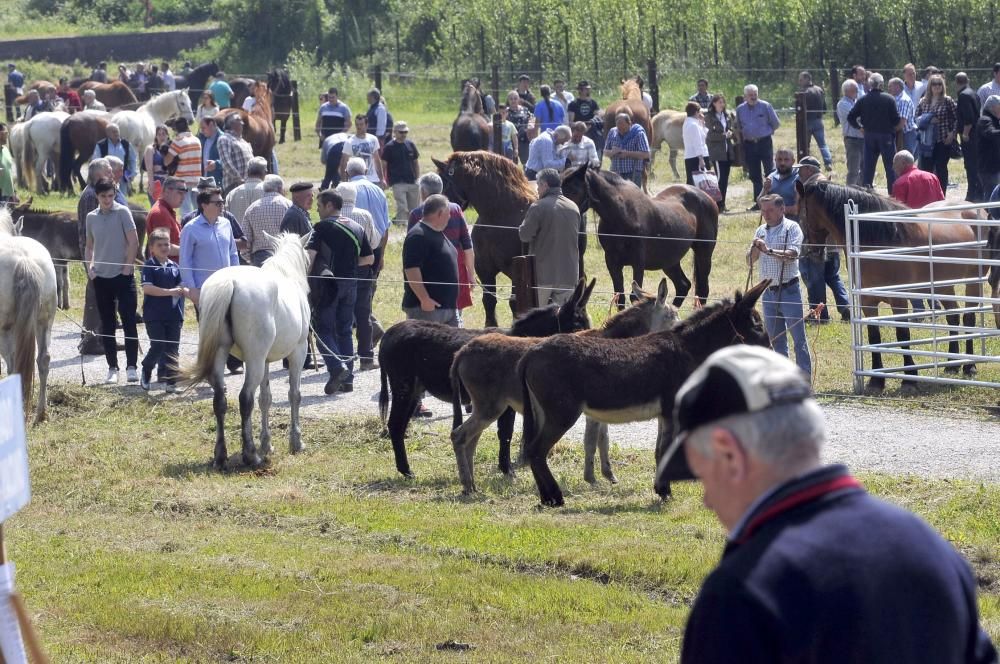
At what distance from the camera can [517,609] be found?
22.5 feet

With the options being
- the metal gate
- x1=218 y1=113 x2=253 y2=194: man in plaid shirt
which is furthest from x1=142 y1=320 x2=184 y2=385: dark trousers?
the metal gate

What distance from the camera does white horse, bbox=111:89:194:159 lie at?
2675 cm

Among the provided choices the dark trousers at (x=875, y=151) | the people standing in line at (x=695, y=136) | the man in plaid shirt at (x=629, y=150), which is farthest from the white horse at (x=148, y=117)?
the dark trousers at (x=875, y=151)

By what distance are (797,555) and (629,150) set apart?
1855 centimetres

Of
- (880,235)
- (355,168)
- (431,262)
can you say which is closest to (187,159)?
(355,168)

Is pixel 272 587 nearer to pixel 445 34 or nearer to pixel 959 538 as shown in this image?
pixel 959 538

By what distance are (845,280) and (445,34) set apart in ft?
86.8

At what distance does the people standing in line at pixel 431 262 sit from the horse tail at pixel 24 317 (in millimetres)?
3127

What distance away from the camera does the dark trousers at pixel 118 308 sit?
525 inches

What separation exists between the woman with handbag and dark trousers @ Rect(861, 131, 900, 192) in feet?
7.65

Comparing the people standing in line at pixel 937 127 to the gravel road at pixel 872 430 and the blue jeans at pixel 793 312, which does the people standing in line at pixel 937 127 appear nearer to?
the blue jeans at pixel 793 312

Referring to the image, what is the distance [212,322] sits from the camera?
34.1 ft

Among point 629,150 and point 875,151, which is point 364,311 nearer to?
point 629,150

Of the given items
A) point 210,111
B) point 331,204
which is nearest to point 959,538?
point 331,204
